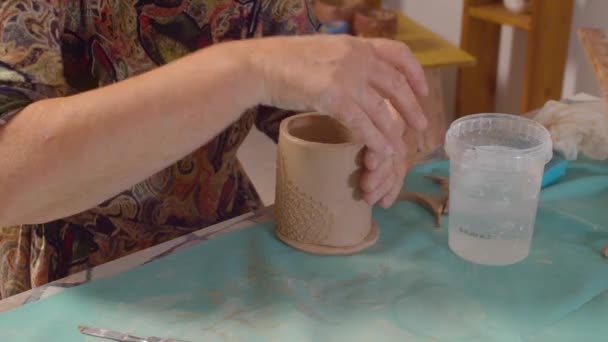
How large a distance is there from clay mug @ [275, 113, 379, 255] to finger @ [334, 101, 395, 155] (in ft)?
0.08

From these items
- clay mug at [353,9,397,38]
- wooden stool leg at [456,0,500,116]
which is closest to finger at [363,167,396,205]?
clay mug at [353,9,397,38]

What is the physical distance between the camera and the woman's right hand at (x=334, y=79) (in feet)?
2.26

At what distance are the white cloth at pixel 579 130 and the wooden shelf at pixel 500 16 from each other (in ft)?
3.17

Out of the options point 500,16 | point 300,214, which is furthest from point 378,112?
point 500,16

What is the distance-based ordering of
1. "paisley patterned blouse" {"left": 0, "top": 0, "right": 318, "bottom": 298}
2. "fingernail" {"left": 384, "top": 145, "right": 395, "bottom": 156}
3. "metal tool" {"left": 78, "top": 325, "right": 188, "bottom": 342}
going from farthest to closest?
1. "paisley patterned blouse" {"left": 0, "top": 0, "right": 318, "bottom": 298}
2. "fingernail" {"left": 384, "top": 145, "right": 395, "bottom": 156}
3. "metal tool" {"left": 78, "top": 325, "right": 188, "bottom": 342}

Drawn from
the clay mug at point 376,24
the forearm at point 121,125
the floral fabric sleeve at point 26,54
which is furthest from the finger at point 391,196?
the clay mug at point 376,24

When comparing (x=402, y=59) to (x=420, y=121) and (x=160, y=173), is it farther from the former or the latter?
(x=160, y=173)

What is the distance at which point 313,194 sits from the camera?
0.77 m

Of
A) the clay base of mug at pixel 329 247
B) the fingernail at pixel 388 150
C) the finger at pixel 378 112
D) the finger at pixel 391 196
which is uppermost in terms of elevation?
the finger at pixel 378 112

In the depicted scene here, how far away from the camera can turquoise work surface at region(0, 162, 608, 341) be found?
26.1 inches

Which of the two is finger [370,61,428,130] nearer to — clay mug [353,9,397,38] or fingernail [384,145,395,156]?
fingernail [384,145,395,156]

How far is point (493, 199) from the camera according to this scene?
78 cm

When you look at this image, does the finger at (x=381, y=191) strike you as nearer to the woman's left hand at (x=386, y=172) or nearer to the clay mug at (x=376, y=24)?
the woman's left hand at (x=386, y=172)

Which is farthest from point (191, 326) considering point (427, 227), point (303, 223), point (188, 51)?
point (188, 51)
